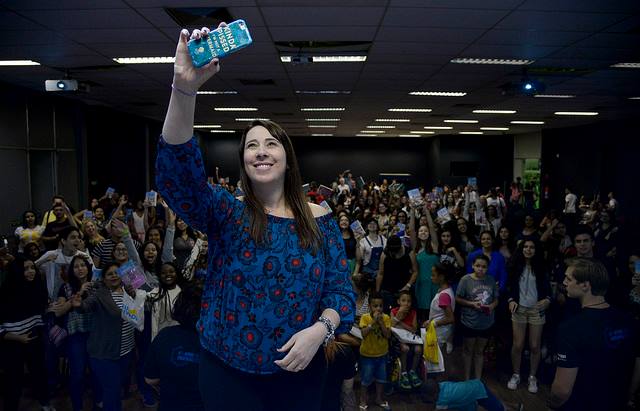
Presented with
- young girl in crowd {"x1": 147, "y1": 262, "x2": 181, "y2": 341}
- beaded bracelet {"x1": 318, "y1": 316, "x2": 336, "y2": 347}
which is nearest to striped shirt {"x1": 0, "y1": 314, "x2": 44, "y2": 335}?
young girl in crowd {"x1": 147, "y1": 262, "x2": 181, "y2": 341}

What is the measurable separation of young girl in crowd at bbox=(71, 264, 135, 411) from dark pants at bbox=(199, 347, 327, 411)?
284 centimetres

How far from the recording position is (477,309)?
483cm

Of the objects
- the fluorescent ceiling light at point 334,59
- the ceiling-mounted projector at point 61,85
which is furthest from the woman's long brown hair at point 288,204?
the ceiling-mounted projector at point 61,85

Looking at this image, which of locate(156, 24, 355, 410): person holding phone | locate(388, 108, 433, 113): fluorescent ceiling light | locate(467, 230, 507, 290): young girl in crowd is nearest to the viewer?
locate(156, 24, 355, 410): person holding phone

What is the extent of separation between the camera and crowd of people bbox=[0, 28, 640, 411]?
1.18 metres

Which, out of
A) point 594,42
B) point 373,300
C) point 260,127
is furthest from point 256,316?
point 594,42

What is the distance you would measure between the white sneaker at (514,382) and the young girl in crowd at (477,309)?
1.08 ft

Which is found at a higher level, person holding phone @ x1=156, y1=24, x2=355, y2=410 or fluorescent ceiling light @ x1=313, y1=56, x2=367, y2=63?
fluorescent ceiling light @ x1=313, y1=56, x2=367, y2=63

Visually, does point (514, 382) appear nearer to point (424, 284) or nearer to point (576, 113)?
point (424, 284)

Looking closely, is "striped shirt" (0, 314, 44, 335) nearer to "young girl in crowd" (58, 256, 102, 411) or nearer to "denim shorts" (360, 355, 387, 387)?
"young girl in crowd" (58, 256, 102, 411)

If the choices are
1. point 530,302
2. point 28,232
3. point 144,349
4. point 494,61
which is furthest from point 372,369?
point 28,232

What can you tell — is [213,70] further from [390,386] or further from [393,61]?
[393,61]

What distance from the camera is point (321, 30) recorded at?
16.7 ft

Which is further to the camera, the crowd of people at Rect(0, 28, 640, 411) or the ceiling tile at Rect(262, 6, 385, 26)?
the ceiling tile at Rect(262, 6, 385, 26)
